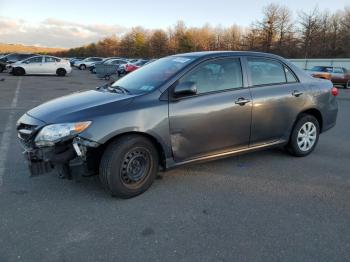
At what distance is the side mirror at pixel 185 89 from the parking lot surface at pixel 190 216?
45.3 inches

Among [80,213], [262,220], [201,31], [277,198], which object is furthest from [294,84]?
[201,31]

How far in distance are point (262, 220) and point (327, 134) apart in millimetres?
4762

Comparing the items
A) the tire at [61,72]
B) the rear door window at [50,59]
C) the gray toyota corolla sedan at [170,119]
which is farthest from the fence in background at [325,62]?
the gray toyota corolla sedan at [170,119]

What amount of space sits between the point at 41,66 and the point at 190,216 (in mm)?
26254

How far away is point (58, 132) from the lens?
12.1 ft

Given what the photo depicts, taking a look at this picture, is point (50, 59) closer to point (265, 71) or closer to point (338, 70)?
point (338, 70)

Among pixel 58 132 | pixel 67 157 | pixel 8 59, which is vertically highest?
pixel 8 59

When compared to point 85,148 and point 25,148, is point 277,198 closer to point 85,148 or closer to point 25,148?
point 85,148

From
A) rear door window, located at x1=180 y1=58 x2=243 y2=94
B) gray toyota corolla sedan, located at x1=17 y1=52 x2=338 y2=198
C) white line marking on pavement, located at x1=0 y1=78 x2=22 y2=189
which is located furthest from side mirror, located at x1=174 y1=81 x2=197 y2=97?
white line marking on pavement, located at x1=0 y1=78 x2=22 y2=189

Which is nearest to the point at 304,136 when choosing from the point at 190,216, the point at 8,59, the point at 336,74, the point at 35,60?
the point at 190,216

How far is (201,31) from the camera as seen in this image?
80.2m

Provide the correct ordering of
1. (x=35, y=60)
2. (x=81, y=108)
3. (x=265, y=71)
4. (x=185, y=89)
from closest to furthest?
(x=81, y=108)
(x=185, y=89)
(x=265, y=71)
(x=35, y=60)

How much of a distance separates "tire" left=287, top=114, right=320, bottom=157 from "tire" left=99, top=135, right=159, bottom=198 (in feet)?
8.15

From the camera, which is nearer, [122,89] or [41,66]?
[122,89]
